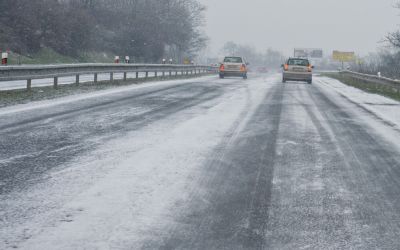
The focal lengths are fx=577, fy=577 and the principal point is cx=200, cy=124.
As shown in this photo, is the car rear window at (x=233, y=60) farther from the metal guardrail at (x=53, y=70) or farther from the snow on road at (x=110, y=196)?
the snow on road at (x=110, y=196)

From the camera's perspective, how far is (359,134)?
8945 mm

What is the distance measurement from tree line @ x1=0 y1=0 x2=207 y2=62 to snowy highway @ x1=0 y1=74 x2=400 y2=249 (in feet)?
101

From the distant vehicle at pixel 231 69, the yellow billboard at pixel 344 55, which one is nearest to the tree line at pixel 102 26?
the distant vehicle at pixel 231 69

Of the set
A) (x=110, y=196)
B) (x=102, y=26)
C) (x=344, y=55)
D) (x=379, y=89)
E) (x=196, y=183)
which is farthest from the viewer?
(x=344, y=55)

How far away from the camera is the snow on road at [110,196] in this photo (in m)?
3.64

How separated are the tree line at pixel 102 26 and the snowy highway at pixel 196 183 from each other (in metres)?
30.7

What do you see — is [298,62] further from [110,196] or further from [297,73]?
[110,196]

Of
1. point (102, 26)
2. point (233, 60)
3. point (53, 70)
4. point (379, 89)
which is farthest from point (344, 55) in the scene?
point (53, 70)

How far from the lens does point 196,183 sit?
17.2 feet

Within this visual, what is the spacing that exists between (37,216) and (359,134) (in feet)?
20.0

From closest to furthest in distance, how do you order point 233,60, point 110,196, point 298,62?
point 110,196 → point 298,62 → point 233,60

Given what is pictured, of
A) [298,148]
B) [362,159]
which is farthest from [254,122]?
[362,159]

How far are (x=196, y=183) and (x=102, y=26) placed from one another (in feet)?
195

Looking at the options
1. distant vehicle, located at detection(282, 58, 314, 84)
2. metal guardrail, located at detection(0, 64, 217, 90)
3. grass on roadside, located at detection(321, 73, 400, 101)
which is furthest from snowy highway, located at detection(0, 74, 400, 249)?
distant vehicle, located at detection(282, 58, 314, 84)
